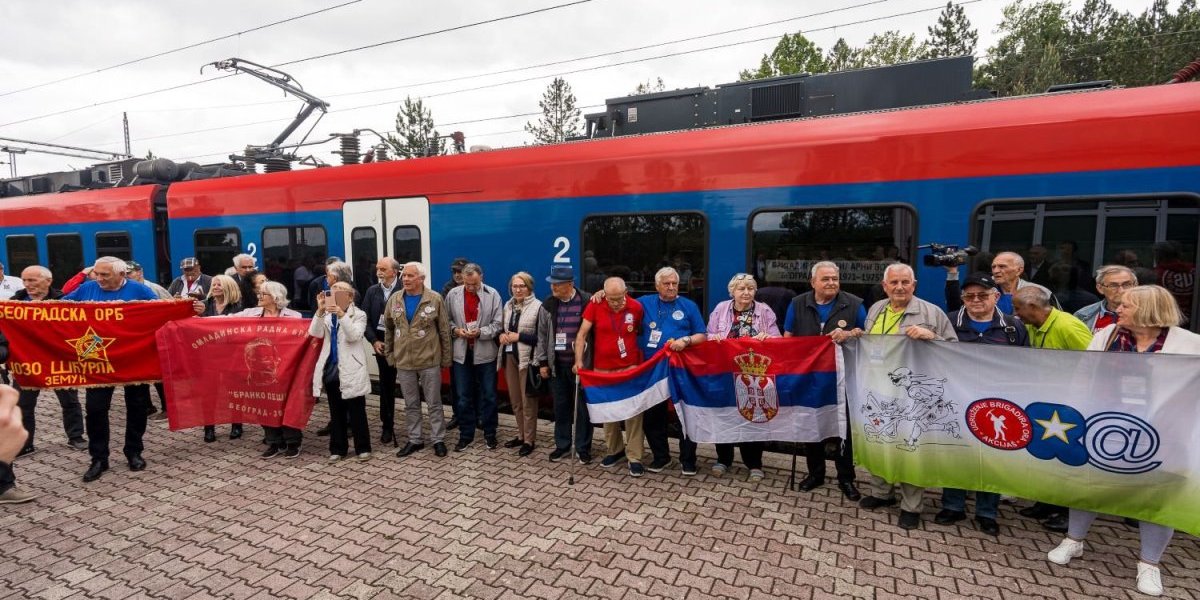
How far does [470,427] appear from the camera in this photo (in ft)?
18.9

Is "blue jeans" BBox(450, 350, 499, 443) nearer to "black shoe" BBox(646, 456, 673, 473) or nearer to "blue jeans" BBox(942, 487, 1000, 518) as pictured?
"black shoe" BBox(646, 456, 673, 473)

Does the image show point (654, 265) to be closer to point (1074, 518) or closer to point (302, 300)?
point (1074, 518)

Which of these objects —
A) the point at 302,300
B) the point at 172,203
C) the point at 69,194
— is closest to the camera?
the point at 302,300

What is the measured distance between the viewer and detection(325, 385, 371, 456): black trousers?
546 cm

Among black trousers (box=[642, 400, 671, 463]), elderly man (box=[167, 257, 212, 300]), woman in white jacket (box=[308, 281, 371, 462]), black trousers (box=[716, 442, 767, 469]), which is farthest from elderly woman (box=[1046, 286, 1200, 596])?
elderly man (box=[167, 257, 212, 300])

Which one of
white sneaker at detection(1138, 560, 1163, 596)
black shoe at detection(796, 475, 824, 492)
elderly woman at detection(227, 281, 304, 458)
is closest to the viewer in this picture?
white sneaker at detection(1138, 560, 1163, 596)

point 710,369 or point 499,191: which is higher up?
point 499,191

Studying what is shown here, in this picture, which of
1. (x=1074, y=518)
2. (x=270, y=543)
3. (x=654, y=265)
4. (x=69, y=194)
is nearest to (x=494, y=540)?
(x=270, y=543)

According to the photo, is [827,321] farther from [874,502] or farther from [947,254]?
[874,502]

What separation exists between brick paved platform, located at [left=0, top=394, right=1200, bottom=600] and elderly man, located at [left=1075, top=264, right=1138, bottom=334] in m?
1.41

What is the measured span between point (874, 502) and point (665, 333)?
2014mm

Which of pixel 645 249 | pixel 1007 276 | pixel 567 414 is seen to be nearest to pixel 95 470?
pixel 567 414

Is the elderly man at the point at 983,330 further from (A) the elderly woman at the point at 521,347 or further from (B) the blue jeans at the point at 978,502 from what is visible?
(A) the elderly woman at the point at 521,347

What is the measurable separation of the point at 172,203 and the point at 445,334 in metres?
6.66
